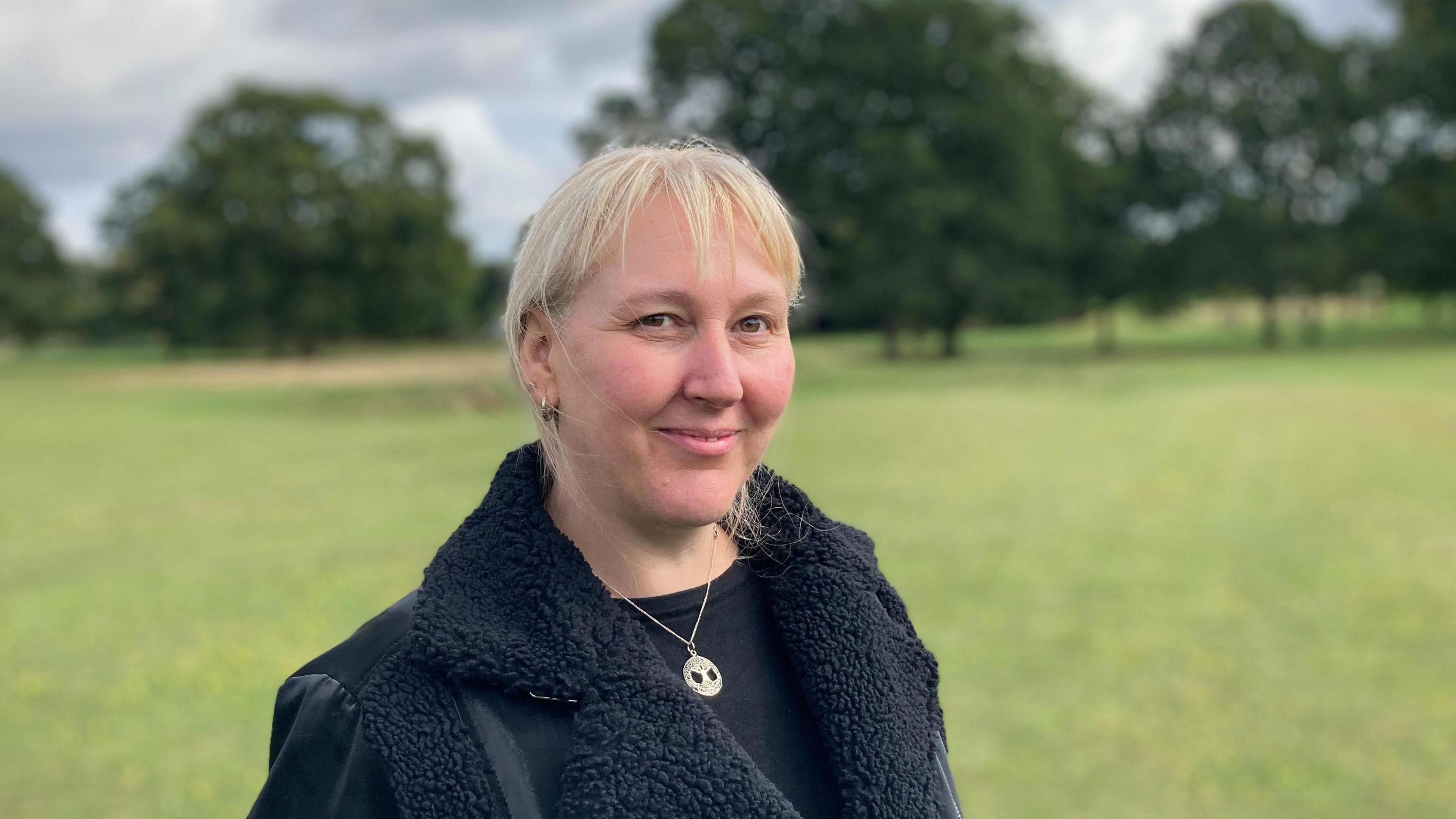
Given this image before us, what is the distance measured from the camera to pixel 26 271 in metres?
64.0

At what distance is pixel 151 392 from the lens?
35.2m

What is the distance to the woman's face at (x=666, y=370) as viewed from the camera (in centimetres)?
172

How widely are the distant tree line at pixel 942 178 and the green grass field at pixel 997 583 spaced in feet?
54.2

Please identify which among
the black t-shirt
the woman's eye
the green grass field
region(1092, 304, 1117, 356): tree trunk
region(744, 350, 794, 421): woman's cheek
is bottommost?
region(1092, 304, 1117, 356): tree trunk

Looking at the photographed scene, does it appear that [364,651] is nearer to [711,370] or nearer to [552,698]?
[552,698]

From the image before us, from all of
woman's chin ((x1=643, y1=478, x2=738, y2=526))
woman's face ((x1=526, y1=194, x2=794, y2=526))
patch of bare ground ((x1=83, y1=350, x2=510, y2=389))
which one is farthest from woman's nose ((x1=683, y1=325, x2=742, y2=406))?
patch of bare ground ((x1=83, y1=350, x2=510, y2=389))

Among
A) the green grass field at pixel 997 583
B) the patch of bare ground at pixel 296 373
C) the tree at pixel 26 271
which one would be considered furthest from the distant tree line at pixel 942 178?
the green grass field at pixel 997 583

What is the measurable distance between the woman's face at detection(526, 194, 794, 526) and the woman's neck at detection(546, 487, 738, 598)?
0.03 meters

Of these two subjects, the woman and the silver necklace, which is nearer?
the woman

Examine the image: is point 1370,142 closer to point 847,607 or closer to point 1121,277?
point 1121,277

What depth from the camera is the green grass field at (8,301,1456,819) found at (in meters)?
6.26

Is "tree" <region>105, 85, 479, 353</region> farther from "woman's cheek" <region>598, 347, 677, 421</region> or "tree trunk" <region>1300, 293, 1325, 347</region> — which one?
"woman's cheek" <region>598, 347, 677, 421</region>

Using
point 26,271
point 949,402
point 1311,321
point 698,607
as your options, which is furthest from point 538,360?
point 26,271

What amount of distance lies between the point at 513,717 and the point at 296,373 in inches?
1721
